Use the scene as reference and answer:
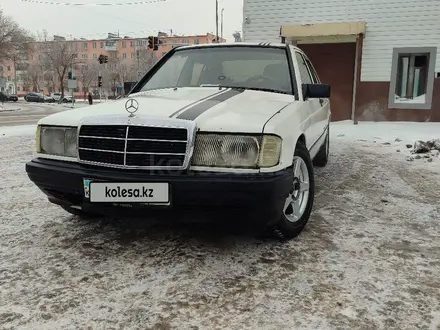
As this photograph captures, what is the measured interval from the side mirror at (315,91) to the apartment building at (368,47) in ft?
30.8

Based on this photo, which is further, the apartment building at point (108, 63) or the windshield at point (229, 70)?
the apartment building at point (108, 63)

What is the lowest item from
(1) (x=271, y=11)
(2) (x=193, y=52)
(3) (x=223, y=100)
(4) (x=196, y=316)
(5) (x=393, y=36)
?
(4) (x=196, y=316)

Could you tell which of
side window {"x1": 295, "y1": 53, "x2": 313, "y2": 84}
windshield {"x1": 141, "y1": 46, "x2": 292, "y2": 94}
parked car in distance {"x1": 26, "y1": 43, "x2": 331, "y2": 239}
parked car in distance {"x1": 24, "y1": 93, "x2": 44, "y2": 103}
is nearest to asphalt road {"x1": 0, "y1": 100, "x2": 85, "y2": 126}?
windshield {"x1": 141, "y1": 46, "x2": 292, "y2": 94}

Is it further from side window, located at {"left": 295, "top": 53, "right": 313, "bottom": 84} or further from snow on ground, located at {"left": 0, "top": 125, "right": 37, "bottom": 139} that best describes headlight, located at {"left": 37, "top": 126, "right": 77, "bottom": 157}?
snow on ground, located at {"left": 0, "top": 125, "right": 37, "bottom": 139}

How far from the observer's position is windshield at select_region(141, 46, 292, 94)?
395 centimetres

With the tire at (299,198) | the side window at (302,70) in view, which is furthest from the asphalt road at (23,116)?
the tire at (299,198)

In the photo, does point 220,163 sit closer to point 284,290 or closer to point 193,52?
point 284,290

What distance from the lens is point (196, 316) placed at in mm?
2193

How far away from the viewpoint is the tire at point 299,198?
10.3ft

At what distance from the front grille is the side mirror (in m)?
1.68

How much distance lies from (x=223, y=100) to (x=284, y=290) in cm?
156

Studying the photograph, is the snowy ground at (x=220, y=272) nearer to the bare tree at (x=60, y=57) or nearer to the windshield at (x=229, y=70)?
the windshield at (x=229, y=70)

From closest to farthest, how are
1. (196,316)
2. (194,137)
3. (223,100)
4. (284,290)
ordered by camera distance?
1. (196,316)
2. (284,290)
3. (194,137)
4. (223,100)

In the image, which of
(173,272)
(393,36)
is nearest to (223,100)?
(173,272)
